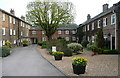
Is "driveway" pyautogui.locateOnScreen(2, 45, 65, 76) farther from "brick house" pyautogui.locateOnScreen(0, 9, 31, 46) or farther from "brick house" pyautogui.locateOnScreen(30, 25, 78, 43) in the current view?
"brick house" pyautogui.locateOnScreen(30, 25, 78, 43)

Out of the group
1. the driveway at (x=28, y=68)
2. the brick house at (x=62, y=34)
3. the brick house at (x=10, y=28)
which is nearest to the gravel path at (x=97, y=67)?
the driveway at (x=28, y=68)

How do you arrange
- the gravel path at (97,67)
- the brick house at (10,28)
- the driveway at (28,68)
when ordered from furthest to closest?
the brick house at (10,28)
the driveway at (28,68)
the gravel path at (97,67)

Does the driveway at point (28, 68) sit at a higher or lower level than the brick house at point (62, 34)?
lower

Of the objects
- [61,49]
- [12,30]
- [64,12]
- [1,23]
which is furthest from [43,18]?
[61,49]

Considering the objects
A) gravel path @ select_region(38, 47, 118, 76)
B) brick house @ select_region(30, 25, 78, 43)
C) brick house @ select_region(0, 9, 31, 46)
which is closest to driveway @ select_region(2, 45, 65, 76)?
gravel path @ select_region(38, 47, 118, 76)

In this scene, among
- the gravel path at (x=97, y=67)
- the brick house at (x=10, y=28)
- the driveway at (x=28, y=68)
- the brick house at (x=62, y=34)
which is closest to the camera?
the gravel path at (x=97, y=67)

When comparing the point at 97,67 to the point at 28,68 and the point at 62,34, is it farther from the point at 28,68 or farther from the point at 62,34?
the point at 62,34

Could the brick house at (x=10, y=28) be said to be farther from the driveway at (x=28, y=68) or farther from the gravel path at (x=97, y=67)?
the gravel path at (x=97, y=67)

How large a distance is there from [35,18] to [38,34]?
17.9 m

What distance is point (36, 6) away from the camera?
28.6 m

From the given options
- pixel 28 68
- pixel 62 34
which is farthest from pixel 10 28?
pixel 62 34

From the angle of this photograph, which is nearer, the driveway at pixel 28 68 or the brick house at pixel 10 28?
the driveway at pixel 28 68

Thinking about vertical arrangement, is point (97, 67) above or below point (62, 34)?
below

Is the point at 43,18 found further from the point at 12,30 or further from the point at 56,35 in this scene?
the point at 56,35
